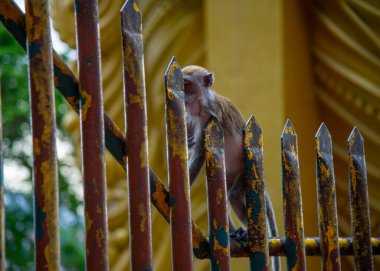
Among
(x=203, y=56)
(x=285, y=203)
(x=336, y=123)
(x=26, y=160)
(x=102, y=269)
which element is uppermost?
(x=26, y=160)

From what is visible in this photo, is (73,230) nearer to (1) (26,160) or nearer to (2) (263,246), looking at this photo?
(1) (26,160)

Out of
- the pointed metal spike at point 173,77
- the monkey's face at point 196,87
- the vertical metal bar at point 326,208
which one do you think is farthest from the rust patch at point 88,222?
the monkey's face at point 196,87

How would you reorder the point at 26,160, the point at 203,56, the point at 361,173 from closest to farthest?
the point at 361,173 → the point at 203,56 → the point at 26,160

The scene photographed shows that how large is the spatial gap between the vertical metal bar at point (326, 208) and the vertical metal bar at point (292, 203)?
0.09m

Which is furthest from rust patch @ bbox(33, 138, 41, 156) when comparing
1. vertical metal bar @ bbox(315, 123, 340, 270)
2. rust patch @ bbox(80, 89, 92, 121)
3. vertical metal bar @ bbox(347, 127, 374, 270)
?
vertical metal bar @ bbox(347, 127, 374, 270)

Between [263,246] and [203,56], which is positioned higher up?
[203,56]

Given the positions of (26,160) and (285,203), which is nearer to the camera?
(285,203)

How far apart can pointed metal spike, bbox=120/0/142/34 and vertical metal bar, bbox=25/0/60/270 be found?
0.16 m

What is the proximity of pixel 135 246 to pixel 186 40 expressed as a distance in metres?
2.19

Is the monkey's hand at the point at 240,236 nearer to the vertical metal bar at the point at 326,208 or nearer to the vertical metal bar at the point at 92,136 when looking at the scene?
the vertical metal bar at the point at 326,208

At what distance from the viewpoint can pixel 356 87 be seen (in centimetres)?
323

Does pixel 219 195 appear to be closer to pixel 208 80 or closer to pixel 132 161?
pixel 132 161

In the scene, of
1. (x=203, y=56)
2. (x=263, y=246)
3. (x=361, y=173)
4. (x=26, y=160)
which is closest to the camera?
(x=263, y=246)

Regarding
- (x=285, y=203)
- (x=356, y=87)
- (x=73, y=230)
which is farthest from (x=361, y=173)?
(x=73, y=230)
